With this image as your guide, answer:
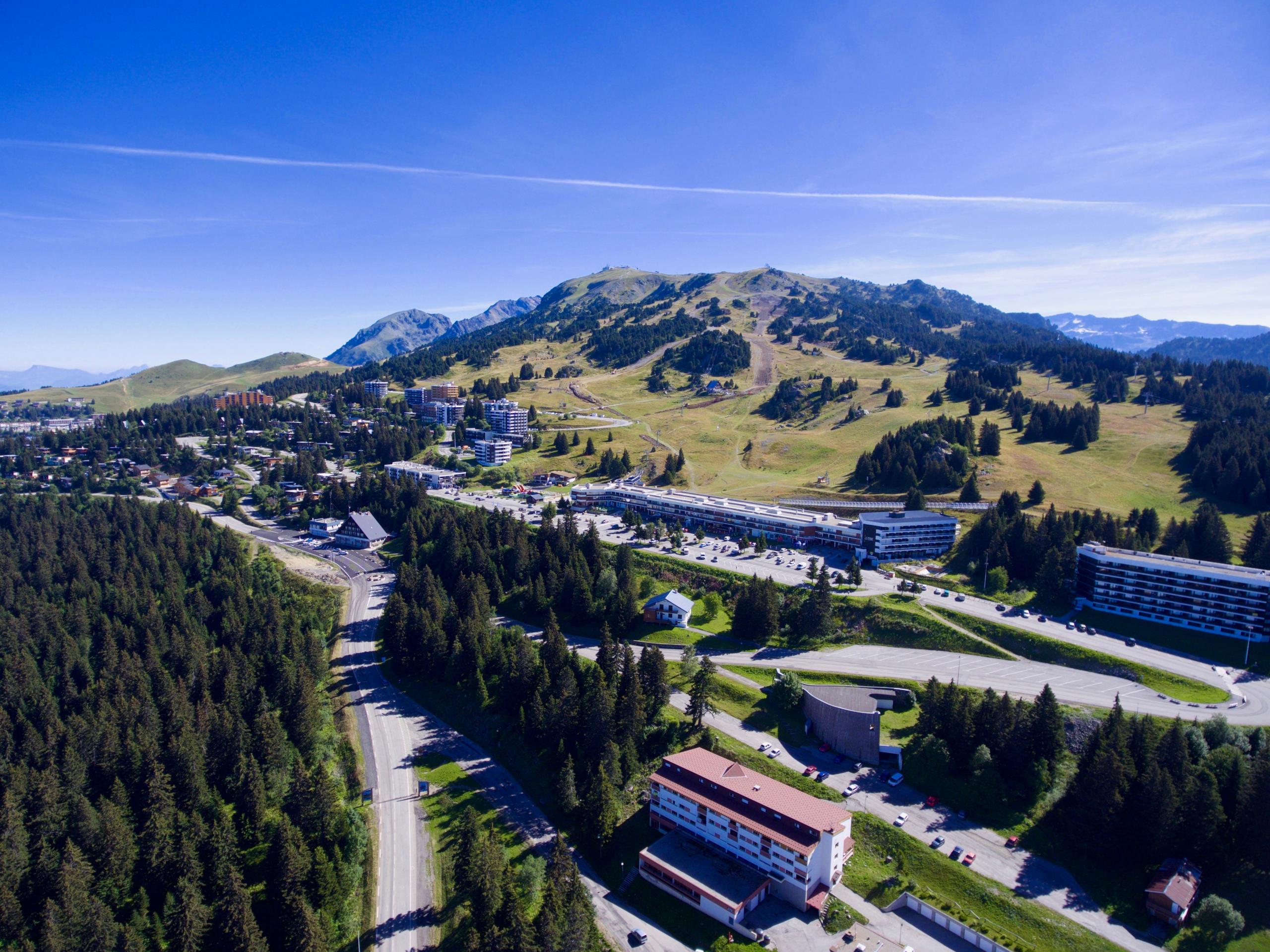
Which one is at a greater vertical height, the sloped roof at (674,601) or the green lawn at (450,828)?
the sloped roof at (674,601)

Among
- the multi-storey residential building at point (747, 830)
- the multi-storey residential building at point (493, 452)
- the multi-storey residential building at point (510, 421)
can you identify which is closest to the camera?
the multi-storey residential building at point (747, 830)

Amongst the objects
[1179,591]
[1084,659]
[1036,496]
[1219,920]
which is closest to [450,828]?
[1219,920]

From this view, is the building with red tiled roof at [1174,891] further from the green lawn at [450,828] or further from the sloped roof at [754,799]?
the green lawn at [450,828]

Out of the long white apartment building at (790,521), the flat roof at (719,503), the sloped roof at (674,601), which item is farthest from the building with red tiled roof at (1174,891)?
the flat roof at (719,503)

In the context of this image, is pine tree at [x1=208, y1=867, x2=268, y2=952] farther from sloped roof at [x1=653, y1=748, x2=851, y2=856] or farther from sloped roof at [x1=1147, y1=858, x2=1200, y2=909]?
sloped roof at [x1=1147, y1=858, x2=1200, y2=909]

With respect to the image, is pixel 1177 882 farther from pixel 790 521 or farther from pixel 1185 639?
pixel 790 521

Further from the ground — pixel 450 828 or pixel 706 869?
pixel 706 869

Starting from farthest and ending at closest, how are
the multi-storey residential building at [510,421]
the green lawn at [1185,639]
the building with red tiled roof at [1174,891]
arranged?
the multi-storey residential building at [510,421] → the green lawn at [1185,639] → the building with red tiled roof at [1174,891]
